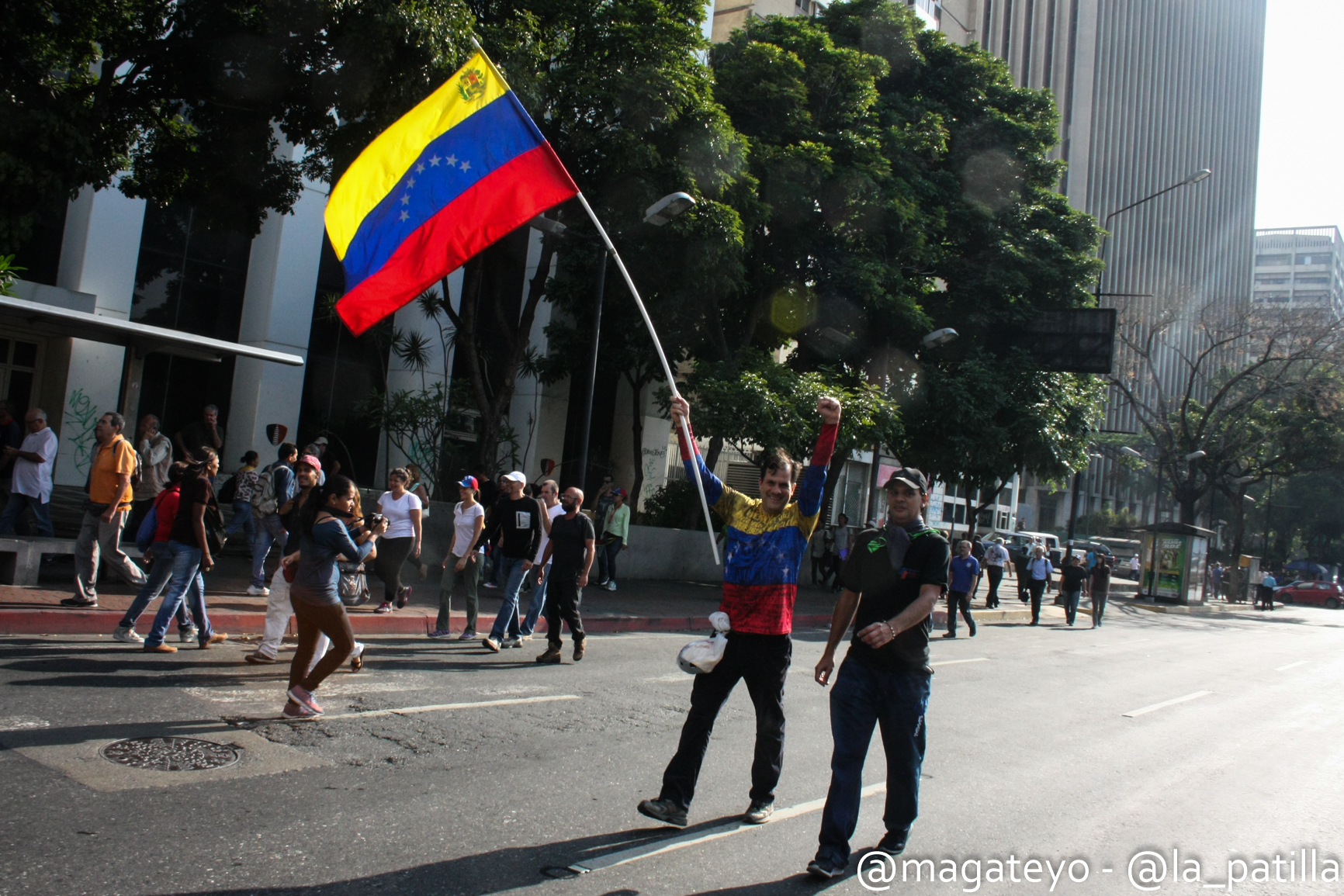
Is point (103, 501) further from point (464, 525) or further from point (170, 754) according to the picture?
point (170, 754)

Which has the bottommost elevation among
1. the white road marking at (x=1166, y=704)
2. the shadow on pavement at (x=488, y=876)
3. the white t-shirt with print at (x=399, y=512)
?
the shadow on pavement at (x=488, y=876)

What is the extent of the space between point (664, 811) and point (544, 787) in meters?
0.95

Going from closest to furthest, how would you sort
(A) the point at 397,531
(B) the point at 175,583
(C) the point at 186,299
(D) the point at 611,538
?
(B) the point at 175,583 < (A) the point at 397,531 < (D) the point at 611,538 < (C) the point at 186,299

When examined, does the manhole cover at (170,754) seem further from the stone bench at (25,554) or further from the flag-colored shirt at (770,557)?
the stone bench at (25,554)

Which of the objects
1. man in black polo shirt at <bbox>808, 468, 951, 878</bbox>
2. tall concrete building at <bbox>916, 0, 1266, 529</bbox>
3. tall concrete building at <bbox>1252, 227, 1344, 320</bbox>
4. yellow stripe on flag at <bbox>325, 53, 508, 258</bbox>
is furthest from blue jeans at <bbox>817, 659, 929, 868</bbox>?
tall concrete building at <bbox>1252, 227, 1344, 320</bbox>

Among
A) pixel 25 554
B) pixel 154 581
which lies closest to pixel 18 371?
pixel 25 554

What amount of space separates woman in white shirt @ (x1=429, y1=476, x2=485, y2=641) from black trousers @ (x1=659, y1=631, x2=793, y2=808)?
18.4 ft

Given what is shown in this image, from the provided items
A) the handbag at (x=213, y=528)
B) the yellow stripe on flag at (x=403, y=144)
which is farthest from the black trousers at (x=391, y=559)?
the yellow stripe on flag at (x=403, y=144)

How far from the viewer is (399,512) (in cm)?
1065

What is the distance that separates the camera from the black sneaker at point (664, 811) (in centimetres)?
Answer: 456

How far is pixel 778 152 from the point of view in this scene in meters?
19.1

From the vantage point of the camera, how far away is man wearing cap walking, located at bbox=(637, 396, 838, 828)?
4645mm

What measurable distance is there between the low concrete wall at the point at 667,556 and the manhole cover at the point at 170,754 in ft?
46.0

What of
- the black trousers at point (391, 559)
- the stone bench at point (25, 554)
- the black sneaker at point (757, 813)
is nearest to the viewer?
the black sneaker at point (757, 813)
